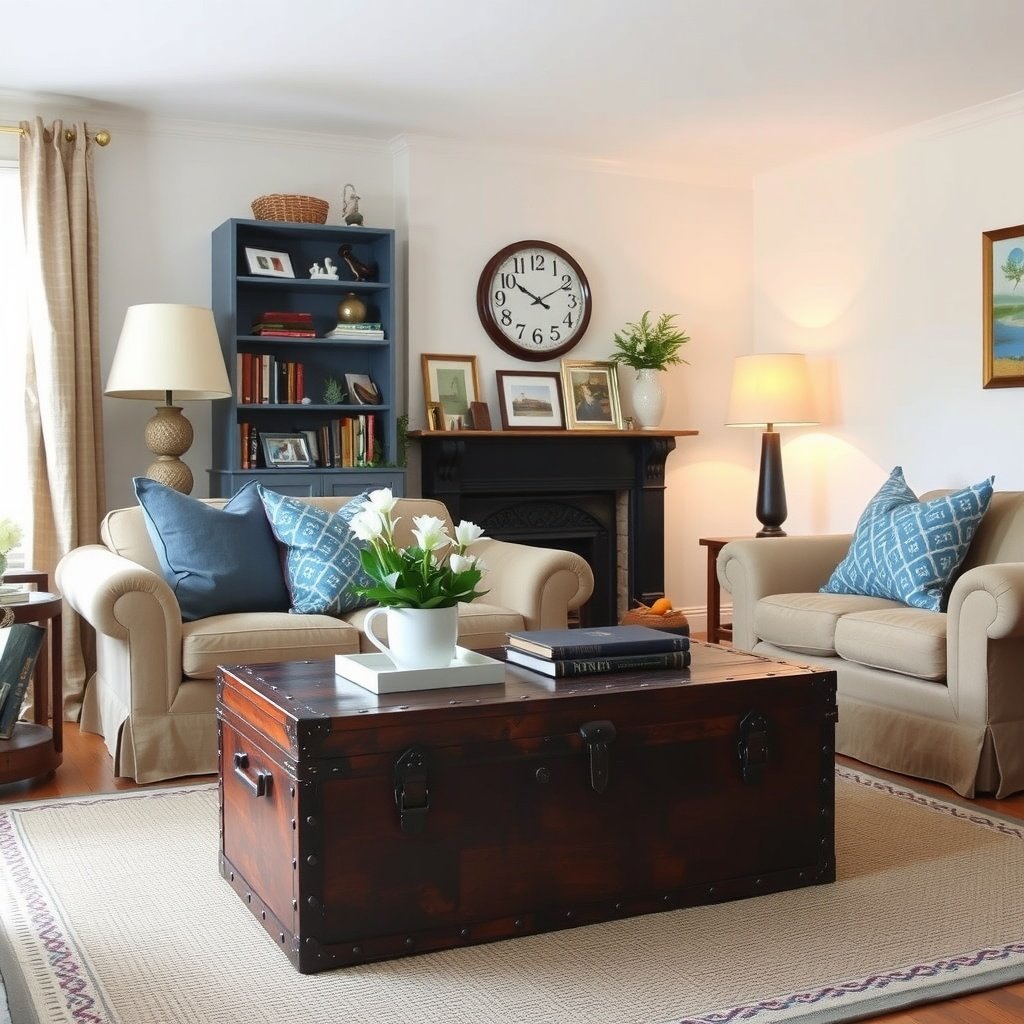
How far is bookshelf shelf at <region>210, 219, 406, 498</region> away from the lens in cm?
517

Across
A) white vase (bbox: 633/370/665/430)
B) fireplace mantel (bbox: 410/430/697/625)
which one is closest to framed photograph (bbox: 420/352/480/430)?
fireplace mantel (bbox: 410/430/697/625)

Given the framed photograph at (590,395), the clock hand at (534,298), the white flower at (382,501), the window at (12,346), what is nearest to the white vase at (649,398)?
the framed photograph at (590,395)

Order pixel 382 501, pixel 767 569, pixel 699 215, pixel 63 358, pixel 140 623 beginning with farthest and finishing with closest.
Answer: pixel 699 215 → pixel 63 358 → pixel 767 569 → pixel 140 623 → pixel 382 501

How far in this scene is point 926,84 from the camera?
15.9 feet

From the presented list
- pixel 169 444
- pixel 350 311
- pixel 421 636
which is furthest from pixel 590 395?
pixel 421 636

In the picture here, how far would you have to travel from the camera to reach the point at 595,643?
2.74 metres

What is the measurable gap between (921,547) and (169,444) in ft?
9.42

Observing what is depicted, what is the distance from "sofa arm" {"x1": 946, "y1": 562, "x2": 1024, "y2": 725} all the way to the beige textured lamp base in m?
2.95

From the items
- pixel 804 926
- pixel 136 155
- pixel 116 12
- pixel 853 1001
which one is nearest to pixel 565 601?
pixel 804 926

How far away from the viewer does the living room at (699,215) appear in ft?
15.4

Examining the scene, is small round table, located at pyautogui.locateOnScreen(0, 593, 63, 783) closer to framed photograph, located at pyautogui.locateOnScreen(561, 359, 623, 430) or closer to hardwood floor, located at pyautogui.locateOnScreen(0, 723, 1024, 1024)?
hardwood floor, located at pyautogui.locateOnScreen(0, 723, 1024, 1024)

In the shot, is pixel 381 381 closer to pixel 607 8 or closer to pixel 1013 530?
pixel 607 8

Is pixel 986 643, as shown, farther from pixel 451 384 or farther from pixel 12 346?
pixel 12 346

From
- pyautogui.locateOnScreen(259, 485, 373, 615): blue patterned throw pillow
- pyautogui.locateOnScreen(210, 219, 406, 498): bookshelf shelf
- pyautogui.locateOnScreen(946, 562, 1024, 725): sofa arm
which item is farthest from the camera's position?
pyautogui.locateOnScreen(210, 219, 406, 498): bookshelf shelf
